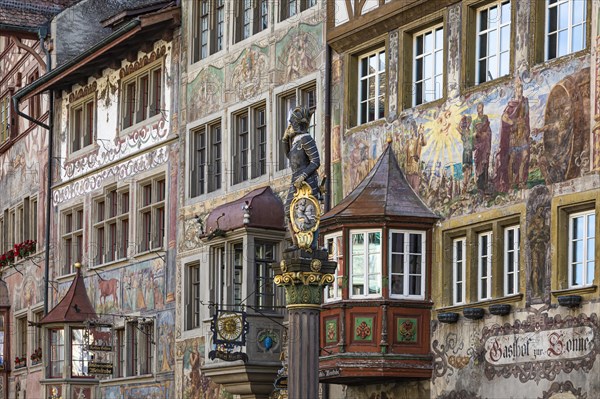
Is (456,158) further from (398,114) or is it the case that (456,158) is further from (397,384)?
(397,384)

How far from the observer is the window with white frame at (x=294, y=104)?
31.4m

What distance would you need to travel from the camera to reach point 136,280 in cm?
3781

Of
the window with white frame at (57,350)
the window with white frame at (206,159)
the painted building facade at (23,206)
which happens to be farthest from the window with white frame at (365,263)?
the painted building facade at (23,206)

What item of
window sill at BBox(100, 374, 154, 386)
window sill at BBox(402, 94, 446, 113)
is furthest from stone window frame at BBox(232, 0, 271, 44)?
window sill at BBox(100, 374, 154, 386)

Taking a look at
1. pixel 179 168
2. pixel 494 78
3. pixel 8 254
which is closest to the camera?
pixel 494 78

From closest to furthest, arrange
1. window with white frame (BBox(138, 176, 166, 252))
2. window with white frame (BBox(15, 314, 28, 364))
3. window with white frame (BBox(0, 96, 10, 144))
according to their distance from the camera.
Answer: window with white frame (BBox(138, 176, 166, 252)), window with white frame (BBox(15, 314, 28, 364)), window with white frame (BBox(0, 96, 10, 144))

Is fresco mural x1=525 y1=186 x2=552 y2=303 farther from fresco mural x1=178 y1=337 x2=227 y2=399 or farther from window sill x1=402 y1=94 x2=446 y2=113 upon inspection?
fresco mural x1=178 y1=337 x2=227 y2=399

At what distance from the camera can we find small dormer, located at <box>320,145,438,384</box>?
2758 cm

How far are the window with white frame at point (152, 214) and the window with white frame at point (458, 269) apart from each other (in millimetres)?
10709

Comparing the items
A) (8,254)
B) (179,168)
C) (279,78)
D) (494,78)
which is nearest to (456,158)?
(494,78)

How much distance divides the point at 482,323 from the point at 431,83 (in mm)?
4111

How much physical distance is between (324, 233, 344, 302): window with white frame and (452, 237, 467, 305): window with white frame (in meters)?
1.90

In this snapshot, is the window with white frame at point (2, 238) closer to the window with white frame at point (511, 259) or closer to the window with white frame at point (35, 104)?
the window with white frame at point (35, 104)

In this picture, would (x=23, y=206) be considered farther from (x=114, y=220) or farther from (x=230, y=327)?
(x=230, y=327)
